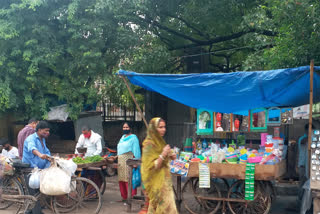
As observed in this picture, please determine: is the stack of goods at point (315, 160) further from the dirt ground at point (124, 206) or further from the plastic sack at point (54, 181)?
the plastic sack at point (54, 181)

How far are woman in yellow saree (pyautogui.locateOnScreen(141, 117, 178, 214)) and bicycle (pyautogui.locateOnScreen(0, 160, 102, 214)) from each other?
7.32ft

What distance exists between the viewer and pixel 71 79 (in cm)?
1002

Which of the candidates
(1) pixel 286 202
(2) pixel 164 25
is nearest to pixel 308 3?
(1) pixel 286 202

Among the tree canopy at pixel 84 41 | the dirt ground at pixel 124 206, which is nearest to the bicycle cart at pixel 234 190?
the dirt ground at pixel 124 206

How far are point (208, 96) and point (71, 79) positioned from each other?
17.3ft

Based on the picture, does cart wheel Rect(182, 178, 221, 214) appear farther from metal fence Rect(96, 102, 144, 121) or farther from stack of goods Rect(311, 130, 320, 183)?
metal fence Rect(96, 102, 144, 121)

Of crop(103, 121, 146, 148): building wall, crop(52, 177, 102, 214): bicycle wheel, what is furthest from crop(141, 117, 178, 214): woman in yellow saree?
crop(103, 121, 146, 148): building wall

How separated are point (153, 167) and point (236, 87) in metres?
2.30

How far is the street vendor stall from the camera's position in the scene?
18.0 ft

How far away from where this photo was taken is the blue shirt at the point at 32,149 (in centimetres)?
574

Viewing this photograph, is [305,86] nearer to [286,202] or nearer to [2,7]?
[286,202]

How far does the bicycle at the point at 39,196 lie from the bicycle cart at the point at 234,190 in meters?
1.81

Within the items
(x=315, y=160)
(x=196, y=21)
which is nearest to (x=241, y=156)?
(x=315, y=160)

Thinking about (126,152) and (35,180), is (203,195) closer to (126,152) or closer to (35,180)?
(126,152)
